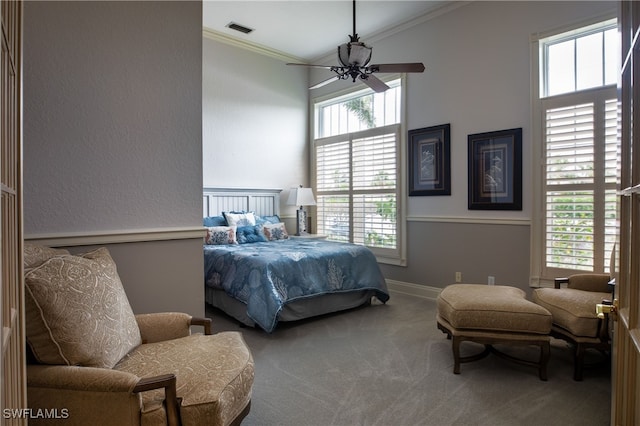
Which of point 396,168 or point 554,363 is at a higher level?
point 396,168

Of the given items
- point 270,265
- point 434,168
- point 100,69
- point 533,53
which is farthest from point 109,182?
point 533,53

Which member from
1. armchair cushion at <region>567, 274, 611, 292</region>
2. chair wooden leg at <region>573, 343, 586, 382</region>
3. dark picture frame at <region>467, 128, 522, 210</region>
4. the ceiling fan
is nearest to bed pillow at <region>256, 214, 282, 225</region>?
the ceiling fan

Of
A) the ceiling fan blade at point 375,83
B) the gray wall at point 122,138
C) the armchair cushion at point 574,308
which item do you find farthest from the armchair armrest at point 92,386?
the ceiling fan blade at point 375,83

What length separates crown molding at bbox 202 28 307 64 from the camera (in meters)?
5.09

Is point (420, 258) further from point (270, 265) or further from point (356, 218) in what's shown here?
point (270, 265)

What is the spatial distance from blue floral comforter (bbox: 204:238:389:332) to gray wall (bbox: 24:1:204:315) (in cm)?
87

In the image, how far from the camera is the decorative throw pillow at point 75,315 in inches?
56.0

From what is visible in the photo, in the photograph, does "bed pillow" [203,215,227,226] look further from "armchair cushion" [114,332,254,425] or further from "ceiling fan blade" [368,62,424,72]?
"armchair cushion" [114,332,254,425]

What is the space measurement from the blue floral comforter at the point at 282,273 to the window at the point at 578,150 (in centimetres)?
178

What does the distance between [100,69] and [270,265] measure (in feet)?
6.59

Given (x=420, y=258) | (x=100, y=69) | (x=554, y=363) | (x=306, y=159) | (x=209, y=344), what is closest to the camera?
(x=209, y=344)

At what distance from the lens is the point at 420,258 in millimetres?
4734

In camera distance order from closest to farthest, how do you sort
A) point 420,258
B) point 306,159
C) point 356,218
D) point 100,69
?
1. point 100,69
2. point 420,258
3. point 356,218
4. point 306,159

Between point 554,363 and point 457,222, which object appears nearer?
point 554,363
